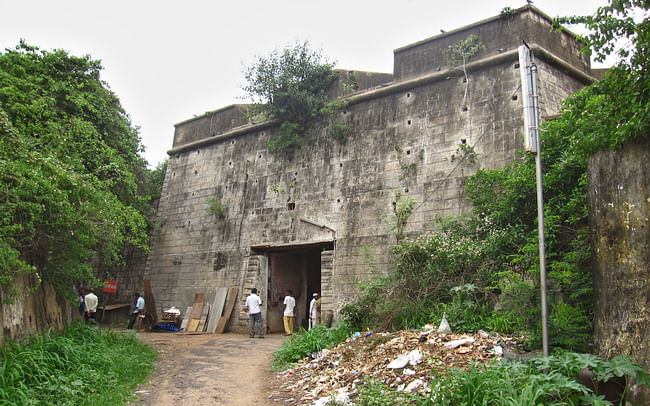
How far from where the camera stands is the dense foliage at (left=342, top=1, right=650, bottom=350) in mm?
4336

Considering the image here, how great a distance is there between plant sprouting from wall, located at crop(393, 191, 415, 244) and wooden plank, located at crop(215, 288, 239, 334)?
5453 millimetres

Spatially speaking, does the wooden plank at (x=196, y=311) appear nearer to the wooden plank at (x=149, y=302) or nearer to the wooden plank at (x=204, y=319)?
the wooden plank at (x=204, y=319)

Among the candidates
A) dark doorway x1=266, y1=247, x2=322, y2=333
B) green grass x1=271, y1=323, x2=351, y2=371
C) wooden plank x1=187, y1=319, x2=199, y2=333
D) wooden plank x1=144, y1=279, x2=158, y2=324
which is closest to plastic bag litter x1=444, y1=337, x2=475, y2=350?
green grass x1=271, y1=323, x2=351, y2=371

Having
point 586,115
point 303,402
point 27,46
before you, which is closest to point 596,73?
point 586,115

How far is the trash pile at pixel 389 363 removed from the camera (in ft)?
17.0

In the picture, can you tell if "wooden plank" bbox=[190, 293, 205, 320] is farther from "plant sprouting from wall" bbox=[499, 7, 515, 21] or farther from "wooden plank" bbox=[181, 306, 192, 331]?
"plant sprouting from wall" bbox=[499, 7, 515, 21]

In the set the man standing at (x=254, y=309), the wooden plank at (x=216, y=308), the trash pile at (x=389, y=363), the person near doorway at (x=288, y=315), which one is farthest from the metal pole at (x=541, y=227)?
the wooden plank at (x=216, y=308)

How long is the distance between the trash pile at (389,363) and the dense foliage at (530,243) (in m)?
0.62

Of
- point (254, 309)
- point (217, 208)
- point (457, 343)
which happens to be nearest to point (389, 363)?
point (457, 343)

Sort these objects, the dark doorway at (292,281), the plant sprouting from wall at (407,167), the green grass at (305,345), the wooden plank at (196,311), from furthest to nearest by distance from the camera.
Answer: the wooden plank at (196,311) → the dark doorway at (292,281) → the plant sprouting from wall at (407,167) → the green grass at (305,345)

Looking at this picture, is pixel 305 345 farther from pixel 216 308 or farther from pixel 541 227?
pixel 216 308

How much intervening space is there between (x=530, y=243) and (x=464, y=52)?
5.78 m

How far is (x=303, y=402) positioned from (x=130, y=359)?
11.6ft

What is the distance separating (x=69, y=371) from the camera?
240 inches
